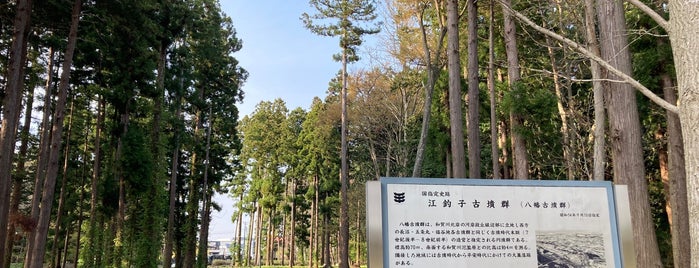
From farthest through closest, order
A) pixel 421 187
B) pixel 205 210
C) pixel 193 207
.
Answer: pixel 205 210 < pixel 193 207 < pixel 421 187

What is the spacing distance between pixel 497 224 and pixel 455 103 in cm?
604

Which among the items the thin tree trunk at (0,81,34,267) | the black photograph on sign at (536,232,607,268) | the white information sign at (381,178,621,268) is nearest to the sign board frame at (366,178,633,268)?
the white information sign at (381,178,621,268)

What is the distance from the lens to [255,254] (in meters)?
45.6

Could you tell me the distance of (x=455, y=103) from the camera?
9789 mm

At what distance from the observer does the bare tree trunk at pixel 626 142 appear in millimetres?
6148

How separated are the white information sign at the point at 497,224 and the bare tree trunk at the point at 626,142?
229cm

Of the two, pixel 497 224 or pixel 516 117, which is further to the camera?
pixel 516 117

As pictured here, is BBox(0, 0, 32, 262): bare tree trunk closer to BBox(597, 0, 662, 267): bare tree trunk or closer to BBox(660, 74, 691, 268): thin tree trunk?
BBox(597, 0, 662, 267): bare tree trunk

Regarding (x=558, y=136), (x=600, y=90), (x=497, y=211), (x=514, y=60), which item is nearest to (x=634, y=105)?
(x=600, y=90)

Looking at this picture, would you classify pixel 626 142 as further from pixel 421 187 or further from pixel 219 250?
pixel 219 250

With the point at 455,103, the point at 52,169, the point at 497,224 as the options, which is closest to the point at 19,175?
the point at 52,169

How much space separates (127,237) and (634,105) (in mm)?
16542

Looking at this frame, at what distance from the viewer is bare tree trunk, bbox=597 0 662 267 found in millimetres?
6148

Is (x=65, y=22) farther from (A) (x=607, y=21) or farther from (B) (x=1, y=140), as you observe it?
(A) (x=607, y=21)
